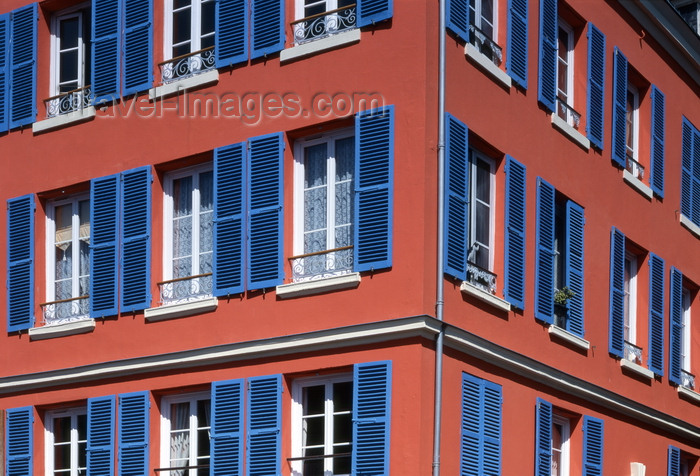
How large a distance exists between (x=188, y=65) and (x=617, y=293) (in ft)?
21.6

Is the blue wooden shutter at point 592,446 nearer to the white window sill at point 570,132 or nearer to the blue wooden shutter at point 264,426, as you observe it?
the white window sill at point 570,132

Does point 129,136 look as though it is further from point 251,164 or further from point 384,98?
point 384,98

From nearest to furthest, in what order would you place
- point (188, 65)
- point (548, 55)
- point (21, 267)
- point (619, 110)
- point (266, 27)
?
1. point (266, 27)
2. point (188, 65)
3. point (548, 55)
4. point (21, 267)
5. point (619, 110)

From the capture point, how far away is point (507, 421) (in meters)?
→ 18.4

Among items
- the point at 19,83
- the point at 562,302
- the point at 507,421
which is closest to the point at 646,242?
the point at 562,302

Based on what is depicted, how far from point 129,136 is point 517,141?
4701mm

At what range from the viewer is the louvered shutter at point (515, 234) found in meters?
18.7

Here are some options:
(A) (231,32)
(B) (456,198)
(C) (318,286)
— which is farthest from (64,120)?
(B) (456,198)

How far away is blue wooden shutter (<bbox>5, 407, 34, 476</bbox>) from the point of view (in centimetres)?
1997

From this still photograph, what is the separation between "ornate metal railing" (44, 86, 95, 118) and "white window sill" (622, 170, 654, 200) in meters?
7.33

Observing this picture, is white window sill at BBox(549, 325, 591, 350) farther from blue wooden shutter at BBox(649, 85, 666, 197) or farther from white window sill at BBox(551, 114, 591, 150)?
blue wooden shutter at BBox(649, 85, 666, 197)

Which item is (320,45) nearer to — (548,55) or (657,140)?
(548,55)

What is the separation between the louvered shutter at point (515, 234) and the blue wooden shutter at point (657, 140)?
4895mm

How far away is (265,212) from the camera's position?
1819cm
